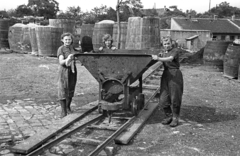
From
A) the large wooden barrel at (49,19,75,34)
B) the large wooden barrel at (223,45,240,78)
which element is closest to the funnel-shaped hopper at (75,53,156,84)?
the large wooden barrel at (223,45,240,78)

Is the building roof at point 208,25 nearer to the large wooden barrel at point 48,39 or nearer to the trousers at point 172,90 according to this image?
the large wooden barrel at point 48,39

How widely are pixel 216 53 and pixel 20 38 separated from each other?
1136 centimetres

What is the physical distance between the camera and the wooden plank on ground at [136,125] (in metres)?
4.44

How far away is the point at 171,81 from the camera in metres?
5.25

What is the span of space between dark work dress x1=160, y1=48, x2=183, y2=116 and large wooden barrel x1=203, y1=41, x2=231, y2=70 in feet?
31.4

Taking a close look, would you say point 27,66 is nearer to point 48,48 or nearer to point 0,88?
point 48,48

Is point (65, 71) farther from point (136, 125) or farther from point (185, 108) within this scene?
point (185, 108)

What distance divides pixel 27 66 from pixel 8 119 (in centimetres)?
739

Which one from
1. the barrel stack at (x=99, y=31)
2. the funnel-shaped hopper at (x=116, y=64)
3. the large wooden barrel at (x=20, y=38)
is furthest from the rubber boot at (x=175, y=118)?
the large wooden barrel at (x=20, y=38)

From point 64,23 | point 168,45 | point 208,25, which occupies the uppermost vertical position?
point 208,25

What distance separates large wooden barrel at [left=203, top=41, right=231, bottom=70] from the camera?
1399cm

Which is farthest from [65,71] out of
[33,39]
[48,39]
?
[33,39]

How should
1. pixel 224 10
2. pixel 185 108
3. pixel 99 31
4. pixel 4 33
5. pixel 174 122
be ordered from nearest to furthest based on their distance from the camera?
pixel 174 122, pixel 185 108, pixel 99 31, pixel 4 33, pixel 224 10

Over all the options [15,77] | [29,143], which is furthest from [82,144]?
[15,77]
